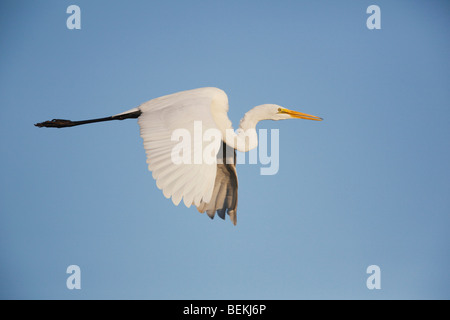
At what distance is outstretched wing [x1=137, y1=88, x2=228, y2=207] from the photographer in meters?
3.52

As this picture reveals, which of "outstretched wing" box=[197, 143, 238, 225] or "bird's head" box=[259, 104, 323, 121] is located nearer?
A: "outstretched wing" box=[197, 143, 238, 225]

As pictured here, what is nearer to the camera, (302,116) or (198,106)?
(198,106)

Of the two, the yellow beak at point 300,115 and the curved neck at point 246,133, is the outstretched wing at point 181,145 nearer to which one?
the curved neck at point 246,133

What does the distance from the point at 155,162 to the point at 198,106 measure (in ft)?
2.72

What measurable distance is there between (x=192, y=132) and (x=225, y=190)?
0.88 m

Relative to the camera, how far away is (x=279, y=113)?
482 centimetres

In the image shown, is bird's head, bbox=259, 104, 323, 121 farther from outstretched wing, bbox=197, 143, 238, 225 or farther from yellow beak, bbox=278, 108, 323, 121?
outstretched wing, bbox=197, 143, 238, 225

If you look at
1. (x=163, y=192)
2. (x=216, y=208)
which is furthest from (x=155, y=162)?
(x=216, y=208)

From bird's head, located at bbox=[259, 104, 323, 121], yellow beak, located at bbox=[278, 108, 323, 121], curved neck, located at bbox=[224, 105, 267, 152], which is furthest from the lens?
yellow beak, located at bbox=[278, 108, 323, 121]

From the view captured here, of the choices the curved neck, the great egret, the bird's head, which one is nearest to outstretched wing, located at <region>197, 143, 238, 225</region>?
the great egret

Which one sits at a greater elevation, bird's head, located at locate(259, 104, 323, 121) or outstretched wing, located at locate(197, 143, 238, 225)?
bird's head, located at locate(259, 104, 323, 121)
